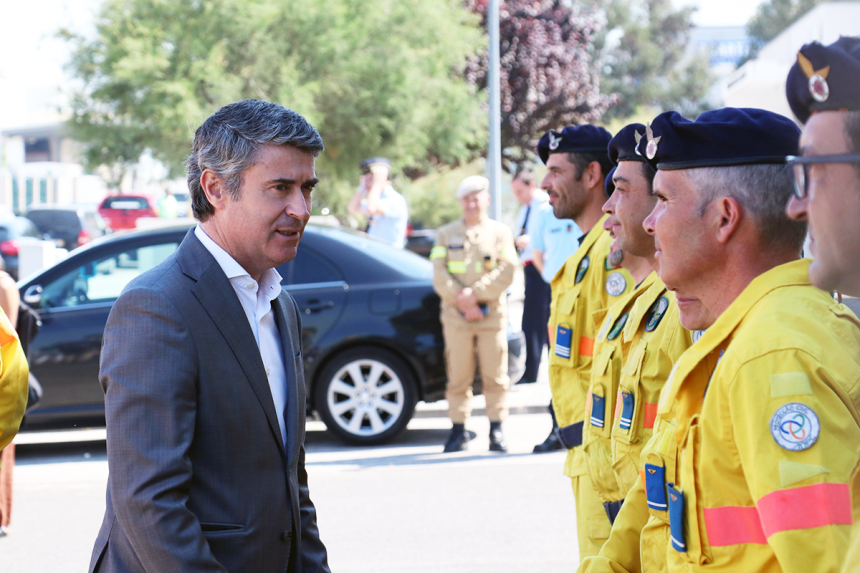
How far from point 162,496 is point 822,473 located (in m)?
1.30

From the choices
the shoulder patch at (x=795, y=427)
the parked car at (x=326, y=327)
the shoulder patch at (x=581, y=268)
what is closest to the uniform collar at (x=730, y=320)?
the shoulder patch at (x=795, y=427)

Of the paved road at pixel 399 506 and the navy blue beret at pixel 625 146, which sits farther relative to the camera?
the paved road at pixel 399 506

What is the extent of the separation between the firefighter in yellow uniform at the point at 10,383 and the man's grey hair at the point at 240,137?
0.85 metres

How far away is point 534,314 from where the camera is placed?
9.59m

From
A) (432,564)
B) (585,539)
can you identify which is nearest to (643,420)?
(585,539)

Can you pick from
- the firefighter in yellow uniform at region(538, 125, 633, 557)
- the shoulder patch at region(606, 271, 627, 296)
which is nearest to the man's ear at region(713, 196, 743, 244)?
the firefighter in yellow uniform at region(538, 125, 633, 557)

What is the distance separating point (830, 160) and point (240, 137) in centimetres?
142

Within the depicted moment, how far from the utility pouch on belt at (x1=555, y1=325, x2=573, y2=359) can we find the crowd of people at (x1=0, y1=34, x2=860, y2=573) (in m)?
0.68

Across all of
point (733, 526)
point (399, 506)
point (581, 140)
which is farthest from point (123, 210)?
point (733, 526)

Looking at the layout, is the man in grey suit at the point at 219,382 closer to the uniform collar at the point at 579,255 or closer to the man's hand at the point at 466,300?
the uniform collar at the point at 579,255

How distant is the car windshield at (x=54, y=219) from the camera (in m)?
27.4

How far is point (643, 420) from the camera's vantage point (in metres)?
2.77

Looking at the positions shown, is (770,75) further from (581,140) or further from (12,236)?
(581,140)

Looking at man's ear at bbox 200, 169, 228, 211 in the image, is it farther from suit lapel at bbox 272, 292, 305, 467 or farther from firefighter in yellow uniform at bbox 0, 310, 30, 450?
firefighter in yellow uniform at bbox 0, 310, 30, 450
